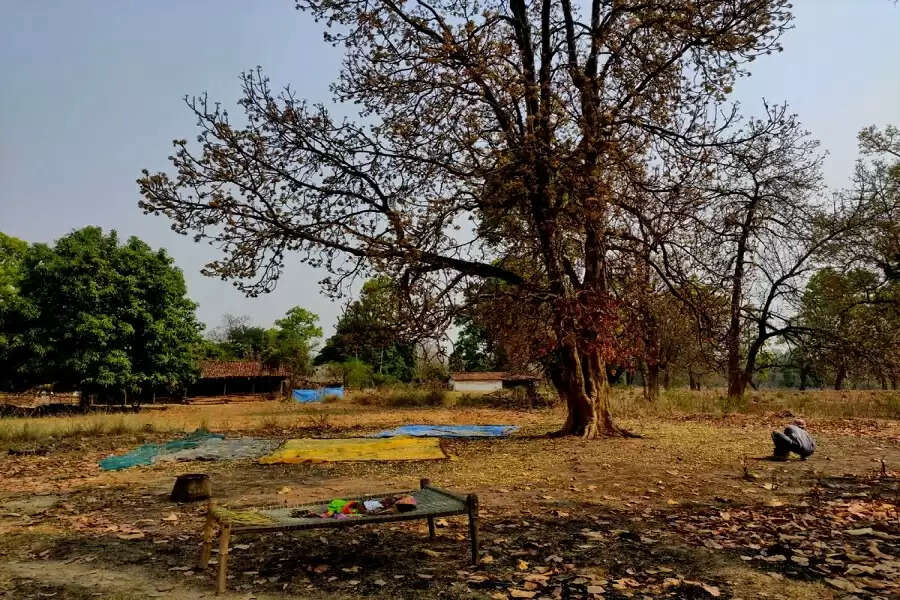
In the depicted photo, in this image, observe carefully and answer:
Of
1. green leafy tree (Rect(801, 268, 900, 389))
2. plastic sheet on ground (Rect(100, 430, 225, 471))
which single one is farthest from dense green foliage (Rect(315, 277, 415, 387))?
green leafy tree (Rect(801, 268, 900, 389))

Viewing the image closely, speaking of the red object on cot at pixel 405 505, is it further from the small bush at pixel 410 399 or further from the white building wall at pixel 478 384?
the white building wall at pixel 478 384

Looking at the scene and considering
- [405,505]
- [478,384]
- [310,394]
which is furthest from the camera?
[478,384]

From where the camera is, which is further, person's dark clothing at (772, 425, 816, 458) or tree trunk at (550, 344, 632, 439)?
tree trunk at (550, 344, 632, 439)

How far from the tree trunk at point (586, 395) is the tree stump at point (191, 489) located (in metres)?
8.31

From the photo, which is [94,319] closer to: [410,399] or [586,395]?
[410,399]

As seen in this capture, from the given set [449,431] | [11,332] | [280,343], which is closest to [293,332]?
[280,343]

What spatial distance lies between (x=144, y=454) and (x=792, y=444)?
→ 1175 cm

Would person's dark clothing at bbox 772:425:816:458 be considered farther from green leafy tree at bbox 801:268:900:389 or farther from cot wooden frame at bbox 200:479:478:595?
cot wooden frame at bbox 200:479:478:595

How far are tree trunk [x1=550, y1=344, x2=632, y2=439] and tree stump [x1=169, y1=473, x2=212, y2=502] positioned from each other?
8.31m

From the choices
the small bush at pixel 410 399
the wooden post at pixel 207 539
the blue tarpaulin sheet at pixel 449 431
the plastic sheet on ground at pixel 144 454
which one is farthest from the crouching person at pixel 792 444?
the small bush at pixel 410 399

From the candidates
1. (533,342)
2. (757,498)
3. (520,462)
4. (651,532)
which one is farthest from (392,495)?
(533,342)

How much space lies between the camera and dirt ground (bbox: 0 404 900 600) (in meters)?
4.60

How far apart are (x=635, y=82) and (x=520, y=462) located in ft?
26.5

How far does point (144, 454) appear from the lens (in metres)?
12.2
